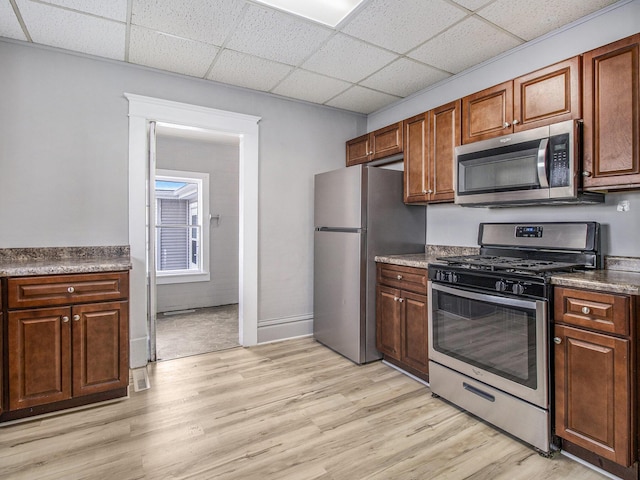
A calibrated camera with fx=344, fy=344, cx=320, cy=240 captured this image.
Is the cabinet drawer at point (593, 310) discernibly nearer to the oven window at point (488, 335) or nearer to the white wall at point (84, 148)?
the oven window at point (488, 335)

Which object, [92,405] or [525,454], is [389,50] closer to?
[525,454]

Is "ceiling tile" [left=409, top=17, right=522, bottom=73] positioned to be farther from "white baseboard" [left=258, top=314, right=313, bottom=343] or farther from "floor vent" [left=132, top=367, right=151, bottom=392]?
"floor vent" [left=132, top=367, right=151, bottom=392]

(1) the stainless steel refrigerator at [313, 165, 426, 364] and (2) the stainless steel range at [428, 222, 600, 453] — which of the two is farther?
(1) the stainless steel refrigerator at [313, 165, 426, 364]

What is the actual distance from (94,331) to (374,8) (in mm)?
2755

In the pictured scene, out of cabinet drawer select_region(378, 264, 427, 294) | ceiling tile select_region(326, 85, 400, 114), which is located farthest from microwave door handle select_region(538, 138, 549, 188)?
ceiling tile select_region(326, 85, 400, 114)

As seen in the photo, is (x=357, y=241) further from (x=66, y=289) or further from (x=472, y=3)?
(x=66, y=289)

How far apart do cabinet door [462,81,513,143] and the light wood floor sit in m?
1.97

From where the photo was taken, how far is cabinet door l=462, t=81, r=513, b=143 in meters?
2.42

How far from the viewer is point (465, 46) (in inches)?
101

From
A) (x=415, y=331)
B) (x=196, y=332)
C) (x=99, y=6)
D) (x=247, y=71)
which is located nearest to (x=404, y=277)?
(x=415, y=331)

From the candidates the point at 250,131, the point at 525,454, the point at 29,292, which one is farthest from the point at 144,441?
the point at 250,131

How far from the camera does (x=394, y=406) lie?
2.35 metres

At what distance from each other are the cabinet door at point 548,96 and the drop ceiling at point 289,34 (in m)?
0.37

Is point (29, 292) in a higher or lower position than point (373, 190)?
lower
